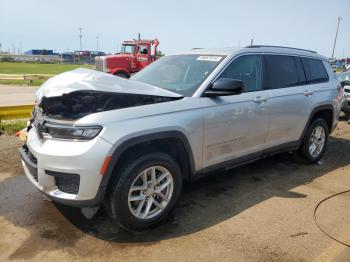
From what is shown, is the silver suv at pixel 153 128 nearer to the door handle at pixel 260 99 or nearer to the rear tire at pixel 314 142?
the door handle at pixel 260 99

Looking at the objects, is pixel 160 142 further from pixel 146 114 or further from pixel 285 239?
pixel 285 239

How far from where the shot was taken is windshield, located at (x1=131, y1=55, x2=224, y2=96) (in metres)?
4.15

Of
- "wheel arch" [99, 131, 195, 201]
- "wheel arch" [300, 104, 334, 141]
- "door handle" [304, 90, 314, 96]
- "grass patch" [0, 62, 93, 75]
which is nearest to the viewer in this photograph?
"wheel arch" [99, 131, 195, 201]

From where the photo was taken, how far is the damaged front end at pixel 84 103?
336cm

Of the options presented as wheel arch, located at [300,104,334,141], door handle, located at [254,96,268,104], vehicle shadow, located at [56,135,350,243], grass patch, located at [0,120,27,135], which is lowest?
vehicle shadow, located at [56,135,350,243]

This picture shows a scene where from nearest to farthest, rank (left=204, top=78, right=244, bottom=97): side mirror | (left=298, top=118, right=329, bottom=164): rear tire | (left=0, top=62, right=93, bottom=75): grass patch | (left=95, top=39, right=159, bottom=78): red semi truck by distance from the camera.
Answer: (left=204, top=78, right=244, bottom=97): side mirror → (left=298, top=118, right=329, bottom=164): rear tire → (left=95, top=39, right=159, bottom=78): red semi truck → (left=0, top=62, right=93, bottom=75): grass patch

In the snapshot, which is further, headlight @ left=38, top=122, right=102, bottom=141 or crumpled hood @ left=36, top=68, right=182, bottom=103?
crumpled hood @ left=36, top=68, right=182, bottom=103

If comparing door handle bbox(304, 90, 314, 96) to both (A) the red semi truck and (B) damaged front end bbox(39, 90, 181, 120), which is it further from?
(A) the red semi truck

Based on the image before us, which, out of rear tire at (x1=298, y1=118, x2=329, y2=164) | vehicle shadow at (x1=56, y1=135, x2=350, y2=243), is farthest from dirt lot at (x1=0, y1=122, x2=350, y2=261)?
rear tire at (x1=298, y1=118, x2=329, y2=164)

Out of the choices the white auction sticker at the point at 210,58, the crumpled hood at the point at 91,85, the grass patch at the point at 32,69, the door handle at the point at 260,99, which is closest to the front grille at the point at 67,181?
the crumpled hood at the point at 91,85

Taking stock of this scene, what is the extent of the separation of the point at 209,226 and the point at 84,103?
5.82ft

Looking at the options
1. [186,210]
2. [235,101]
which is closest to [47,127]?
[186,210]

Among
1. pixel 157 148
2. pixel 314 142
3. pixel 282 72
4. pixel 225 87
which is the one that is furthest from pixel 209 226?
pixel 314 142

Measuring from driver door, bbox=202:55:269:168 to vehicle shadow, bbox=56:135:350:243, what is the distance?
506 mm
